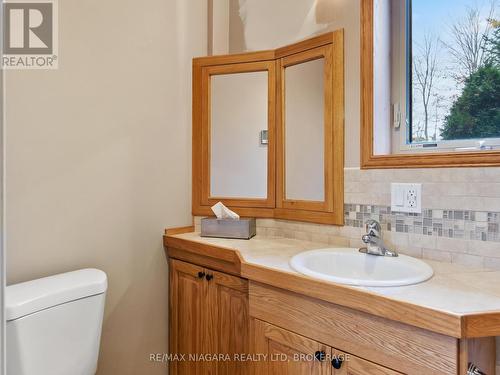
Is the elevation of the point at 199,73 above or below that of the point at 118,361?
above

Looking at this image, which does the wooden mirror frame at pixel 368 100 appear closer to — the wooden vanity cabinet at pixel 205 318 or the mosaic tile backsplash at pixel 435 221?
the mosaic tile backsplash at pixel 435 221

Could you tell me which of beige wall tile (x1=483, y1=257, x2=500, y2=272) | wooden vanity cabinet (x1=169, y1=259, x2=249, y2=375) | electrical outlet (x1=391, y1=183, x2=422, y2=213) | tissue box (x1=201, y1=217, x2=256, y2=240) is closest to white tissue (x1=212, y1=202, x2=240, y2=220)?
tissue box (x1=201, y1=217, x2=256, y2=240)

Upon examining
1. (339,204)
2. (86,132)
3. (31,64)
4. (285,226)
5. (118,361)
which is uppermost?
(31,64)

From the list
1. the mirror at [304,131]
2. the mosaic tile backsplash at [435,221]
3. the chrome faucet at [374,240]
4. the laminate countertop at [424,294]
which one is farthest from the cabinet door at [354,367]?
the mirror at [304,131]

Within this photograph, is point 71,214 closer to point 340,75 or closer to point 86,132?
point 86,132

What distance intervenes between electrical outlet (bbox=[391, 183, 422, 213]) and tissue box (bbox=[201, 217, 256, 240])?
0.66 metres

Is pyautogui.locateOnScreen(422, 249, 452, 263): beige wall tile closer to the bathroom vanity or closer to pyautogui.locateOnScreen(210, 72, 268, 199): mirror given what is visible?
the bathroom vanity

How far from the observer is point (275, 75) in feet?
5.54

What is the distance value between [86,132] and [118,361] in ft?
3.35

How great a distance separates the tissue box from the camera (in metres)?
1.62

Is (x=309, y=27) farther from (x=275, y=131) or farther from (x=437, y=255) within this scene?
(x=437, y=255)

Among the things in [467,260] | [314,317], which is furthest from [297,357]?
[467,260]

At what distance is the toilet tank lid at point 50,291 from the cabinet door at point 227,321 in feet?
1.51

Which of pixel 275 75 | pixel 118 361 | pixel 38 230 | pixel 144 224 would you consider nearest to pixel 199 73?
pixel 275 75
